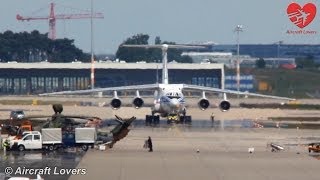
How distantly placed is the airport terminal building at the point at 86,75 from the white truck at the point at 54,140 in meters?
105

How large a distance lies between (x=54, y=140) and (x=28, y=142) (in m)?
1.41

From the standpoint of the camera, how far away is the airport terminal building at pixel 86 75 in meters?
177

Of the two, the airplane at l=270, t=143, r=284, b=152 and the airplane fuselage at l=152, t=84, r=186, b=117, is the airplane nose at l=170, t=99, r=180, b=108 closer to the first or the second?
the airplane fuselage at l=152, t=84, r=186, b=117

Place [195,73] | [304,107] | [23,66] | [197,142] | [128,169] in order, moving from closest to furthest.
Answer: [128,169] → [197,142] → [304,107] → [23,66] → [195,73]

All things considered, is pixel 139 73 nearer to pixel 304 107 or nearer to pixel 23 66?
pixel 23 66

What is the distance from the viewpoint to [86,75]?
19375cm

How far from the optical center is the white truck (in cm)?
6650

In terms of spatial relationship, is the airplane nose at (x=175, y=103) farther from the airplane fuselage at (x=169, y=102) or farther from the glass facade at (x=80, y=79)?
the glass facade at (x=80, y=79)

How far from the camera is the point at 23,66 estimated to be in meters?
174

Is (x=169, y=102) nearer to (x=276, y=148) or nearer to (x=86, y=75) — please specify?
(x=276, y=148)

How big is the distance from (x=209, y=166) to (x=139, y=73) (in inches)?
5273

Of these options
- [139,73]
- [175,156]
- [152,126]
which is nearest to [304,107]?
[152,126]

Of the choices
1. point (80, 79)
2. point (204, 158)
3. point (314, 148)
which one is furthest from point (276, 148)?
point (80, 79)

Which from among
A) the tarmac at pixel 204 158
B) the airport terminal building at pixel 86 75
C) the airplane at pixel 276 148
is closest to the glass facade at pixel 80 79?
the airport terminal building at pixel 86 75
